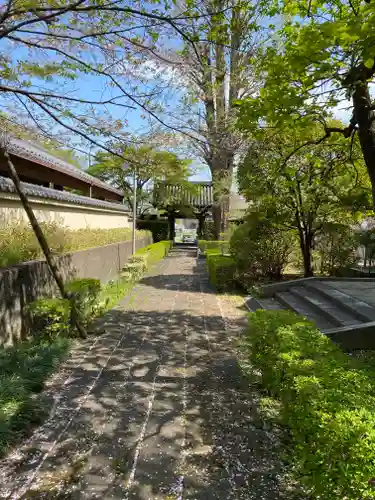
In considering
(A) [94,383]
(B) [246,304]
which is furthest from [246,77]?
(A) [94,383]

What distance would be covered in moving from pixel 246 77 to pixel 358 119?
309cm

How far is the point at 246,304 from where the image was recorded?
9.09 meters

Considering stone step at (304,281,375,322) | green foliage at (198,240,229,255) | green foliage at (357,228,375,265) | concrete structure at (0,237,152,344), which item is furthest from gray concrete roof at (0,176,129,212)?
green foliage at (357,228,375,265)

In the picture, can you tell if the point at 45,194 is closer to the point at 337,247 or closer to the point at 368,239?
the point at 337,247

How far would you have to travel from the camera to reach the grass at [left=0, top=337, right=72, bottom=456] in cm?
313

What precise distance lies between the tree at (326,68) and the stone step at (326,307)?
2561 mm

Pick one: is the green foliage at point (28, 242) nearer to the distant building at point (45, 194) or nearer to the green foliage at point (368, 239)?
the distant building at point (45, 194)

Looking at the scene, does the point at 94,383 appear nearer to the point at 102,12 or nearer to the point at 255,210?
the point at 102,12

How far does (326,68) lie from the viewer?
11.8ft

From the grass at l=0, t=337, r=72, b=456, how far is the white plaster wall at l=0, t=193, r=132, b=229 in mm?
2258

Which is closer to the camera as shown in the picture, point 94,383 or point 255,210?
point 94,383

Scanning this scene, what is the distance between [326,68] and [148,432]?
3724mm

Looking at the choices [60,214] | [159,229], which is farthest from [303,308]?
[159,229]

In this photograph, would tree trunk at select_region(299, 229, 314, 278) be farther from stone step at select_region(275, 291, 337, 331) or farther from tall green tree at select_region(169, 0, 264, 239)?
tall green tree at select_region(169, 0, 264, 239)
